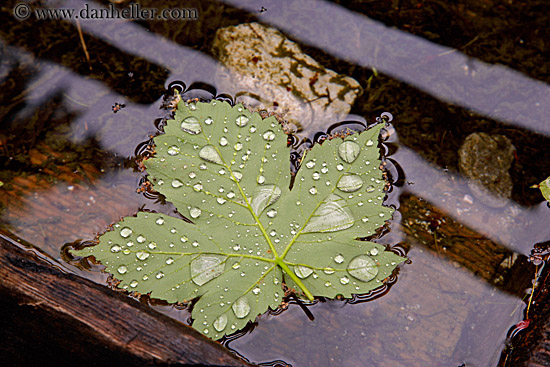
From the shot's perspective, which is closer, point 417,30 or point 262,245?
point 262,245

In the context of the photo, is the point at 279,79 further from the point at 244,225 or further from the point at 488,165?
the point at 488,165

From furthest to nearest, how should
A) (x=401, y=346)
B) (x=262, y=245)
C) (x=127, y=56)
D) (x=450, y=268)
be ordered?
1. (x=127, y=56)
2. (x=450, y=268)
3. (x=401, y=346)
4. (x=262, y=245)

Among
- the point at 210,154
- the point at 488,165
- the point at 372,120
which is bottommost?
the point at 488,165

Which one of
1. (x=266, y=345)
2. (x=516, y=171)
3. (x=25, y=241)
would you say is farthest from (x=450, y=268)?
(x=25, y=241)

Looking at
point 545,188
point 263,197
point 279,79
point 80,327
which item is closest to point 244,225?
point 263,197

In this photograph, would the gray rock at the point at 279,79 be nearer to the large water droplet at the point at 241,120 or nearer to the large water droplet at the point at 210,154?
the large water droplet at the point at 241,120

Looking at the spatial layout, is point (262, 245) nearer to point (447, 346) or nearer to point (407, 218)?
point (407, 218)
